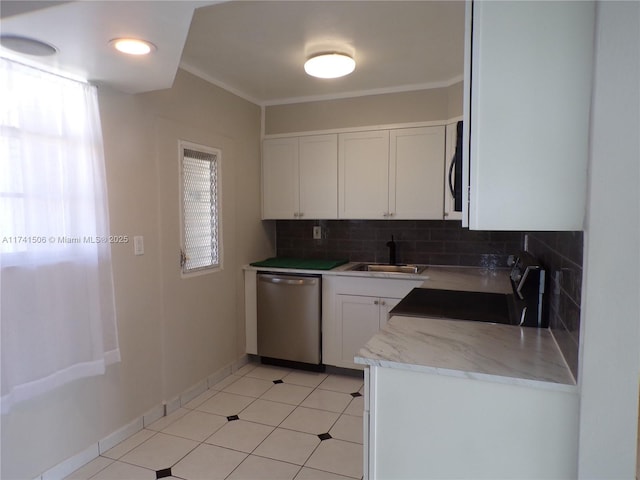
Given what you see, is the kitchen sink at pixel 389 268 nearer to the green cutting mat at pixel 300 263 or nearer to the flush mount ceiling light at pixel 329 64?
the green cutting mat at pixel 300 263

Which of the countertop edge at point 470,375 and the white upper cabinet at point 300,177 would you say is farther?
the white upper cabinet at point 300,177

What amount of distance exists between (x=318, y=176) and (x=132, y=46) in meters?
2.09

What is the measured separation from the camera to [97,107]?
7.11 feet

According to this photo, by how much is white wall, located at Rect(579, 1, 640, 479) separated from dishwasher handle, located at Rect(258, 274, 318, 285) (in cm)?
246

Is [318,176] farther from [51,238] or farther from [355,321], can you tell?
[51,238]

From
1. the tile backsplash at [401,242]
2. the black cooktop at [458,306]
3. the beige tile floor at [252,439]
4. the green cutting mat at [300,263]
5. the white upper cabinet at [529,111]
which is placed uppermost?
the white upper cabinet at [529,111]

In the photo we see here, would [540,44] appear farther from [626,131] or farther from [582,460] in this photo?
[582,460]

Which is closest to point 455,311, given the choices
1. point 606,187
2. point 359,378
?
point 606,187

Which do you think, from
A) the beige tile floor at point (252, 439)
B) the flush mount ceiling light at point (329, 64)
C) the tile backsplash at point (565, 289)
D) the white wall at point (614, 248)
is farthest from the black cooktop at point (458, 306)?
the flush mount ceiling light at point (329, 64)

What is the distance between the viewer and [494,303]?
7.14ft

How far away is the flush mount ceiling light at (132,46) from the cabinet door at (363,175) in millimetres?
2020

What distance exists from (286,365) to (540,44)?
Answer: 318 cm

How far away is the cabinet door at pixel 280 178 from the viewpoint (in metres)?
3.76

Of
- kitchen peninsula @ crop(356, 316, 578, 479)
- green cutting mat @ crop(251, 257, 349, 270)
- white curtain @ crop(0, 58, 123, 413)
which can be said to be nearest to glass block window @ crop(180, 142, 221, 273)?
green cutting mat @ crop(251, 257, 349, 270)
